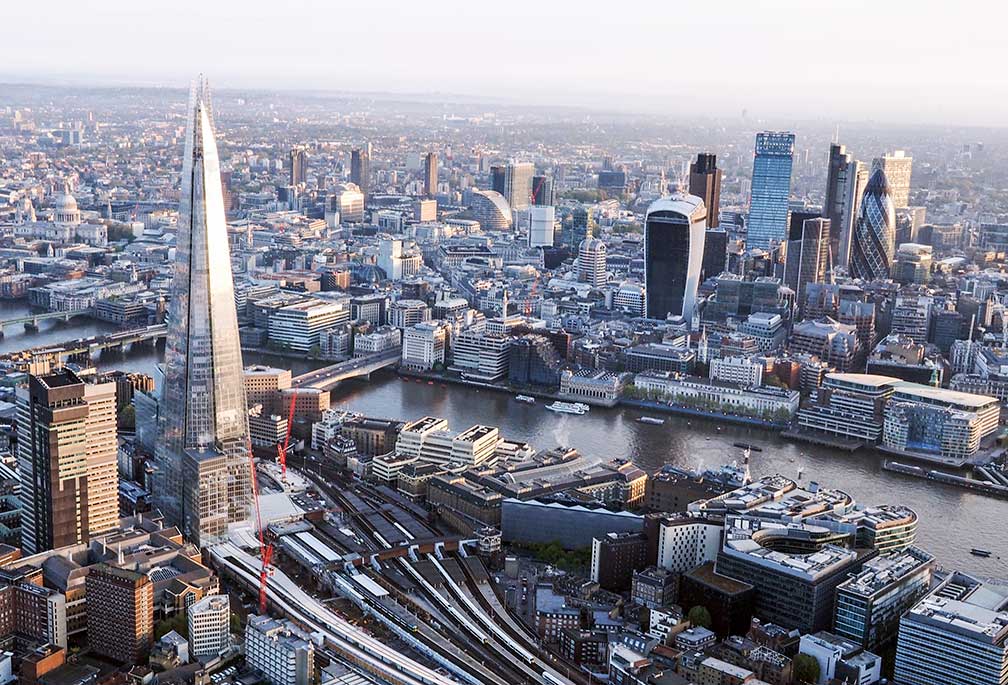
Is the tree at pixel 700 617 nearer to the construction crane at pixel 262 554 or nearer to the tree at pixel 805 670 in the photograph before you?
the tree at pixel 805 670

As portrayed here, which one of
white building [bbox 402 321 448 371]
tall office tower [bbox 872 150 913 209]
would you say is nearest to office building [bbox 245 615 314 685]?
white building [bbox 402 321 448 371]

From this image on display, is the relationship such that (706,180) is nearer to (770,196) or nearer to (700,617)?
(770,196)

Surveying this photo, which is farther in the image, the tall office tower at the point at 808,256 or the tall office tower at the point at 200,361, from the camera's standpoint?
the tall office tower at the point at 808,256

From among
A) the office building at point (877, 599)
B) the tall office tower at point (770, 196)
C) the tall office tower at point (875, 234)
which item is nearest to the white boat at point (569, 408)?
the office building at point (877, 599)

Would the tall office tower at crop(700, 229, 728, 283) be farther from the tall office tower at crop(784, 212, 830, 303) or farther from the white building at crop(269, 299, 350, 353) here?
the white building at crop(269, 299, 350, 353)

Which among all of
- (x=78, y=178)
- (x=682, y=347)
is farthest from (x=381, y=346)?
(x=78, y=178)

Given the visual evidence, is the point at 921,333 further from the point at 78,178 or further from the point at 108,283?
the point at 78,178
